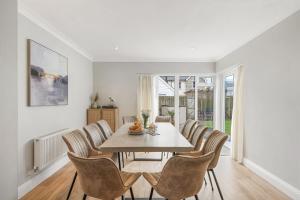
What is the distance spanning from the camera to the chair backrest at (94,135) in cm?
308

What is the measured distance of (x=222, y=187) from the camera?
3.06 metres

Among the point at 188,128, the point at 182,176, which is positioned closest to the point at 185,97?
the point at 188,128

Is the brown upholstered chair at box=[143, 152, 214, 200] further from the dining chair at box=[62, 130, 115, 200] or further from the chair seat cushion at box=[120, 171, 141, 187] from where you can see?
the dining chair at box=[62, 130, 115, 200]

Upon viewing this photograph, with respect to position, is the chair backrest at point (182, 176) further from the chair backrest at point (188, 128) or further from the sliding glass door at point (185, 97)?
the sliding glass door at point (185, 97)

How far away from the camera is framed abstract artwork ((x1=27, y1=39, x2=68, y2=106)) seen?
117 inches

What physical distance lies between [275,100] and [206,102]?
3353 mm

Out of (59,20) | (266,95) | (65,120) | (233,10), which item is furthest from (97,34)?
(266,95)

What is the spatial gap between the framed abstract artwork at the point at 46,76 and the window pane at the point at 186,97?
3.56 m

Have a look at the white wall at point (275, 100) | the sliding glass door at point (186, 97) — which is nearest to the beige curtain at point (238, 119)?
the white wall at point (275, 100)

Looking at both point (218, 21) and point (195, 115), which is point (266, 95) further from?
point (195, 115)

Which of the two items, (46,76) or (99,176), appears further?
(46,76)

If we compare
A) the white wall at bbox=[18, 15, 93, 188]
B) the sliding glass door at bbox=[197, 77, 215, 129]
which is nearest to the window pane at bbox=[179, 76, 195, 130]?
the sliding glass door at bbox=[197, 77, 215, 129]

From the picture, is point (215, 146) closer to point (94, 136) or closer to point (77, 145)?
point (77, 145)

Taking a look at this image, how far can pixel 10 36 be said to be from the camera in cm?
146
